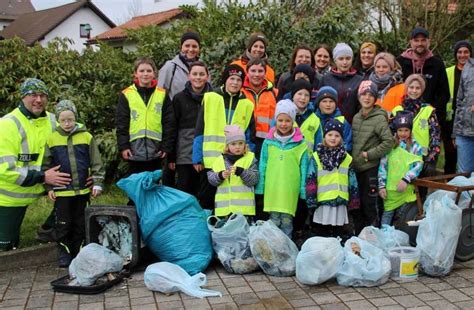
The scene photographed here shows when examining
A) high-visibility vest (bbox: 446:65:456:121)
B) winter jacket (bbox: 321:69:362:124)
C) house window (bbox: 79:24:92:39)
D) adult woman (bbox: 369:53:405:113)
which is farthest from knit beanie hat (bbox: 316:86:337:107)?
house window (bbox: 79:24:92:39)

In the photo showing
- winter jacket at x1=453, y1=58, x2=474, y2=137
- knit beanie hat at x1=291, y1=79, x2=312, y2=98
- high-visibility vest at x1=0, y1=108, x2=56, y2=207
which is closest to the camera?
high-visibility vest at x1=0, y1=108, x2=56, y2=207

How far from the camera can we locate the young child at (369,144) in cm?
527

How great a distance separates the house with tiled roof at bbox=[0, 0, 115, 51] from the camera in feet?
143

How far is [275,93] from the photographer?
5.79 meters

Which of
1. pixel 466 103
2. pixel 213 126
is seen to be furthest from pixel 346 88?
pixel 213 126

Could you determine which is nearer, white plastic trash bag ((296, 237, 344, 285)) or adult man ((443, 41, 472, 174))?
white plastic trash bag ((296, 237, 344, 285))

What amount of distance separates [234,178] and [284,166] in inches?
18.7

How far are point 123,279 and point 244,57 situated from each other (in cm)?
278

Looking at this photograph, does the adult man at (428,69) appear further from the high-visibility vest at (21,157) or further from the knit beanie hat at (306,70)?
the high-visibility vest at (21,157)

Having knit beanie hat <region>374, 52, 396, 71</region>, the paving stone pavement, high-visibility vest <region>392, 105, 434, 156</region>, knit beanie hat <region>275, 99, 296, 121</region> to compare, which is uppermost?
knit beanie hat <region>374, 52, 396, 71</region>

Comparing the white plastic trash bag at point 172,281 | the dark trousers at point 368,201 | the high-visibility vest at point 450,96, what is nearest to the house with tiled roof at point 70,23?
the high-visibility vest at point 450,96

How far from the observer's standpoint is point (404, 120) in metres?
5.32

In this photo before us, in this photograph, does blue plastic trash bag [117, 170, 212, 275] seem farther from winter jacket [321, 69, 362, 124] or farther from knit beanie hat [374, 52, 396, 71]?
knit beanie hat [374, 52, 396, 71]

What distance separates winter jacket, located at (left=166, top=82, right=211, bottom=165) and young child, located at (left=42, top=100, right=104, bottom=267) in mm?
834
